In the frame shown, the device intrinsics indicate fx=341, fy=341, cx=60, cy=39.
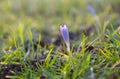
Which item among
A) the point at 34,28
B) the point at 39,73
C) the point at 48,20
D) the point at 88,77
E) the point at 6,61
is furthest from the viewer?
the point at 48,20

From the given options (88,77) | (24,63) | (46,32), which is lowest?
(88,77)

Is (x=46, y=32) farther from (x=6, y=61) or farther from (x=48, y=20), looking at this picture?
→ (x=6, y=61)

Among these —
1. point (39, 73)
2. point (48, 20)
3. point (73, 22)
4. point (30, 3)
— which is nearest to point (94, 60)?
point (39, 73)

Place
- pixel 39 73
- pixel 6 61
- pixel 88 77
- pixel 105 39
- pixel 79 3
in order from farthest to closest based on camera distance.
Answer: pixel 79 3, pixel 105 39, pixel 6 61, pixel 39 73, pixel 88 77

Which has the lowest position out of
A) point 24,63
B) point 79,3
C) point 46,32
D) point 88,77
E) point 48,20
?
point 88,77

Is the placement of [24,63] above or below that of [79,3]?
below

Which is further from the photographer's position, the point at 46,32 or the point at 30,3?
the point at 30,3

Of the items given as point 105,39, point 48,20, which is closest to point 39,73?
point 105,39

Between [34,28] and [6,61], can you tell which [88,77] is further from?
[34,28]

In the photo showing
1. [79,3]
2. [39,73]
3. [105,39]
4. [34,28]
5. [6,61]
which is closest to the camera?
[39,73]
